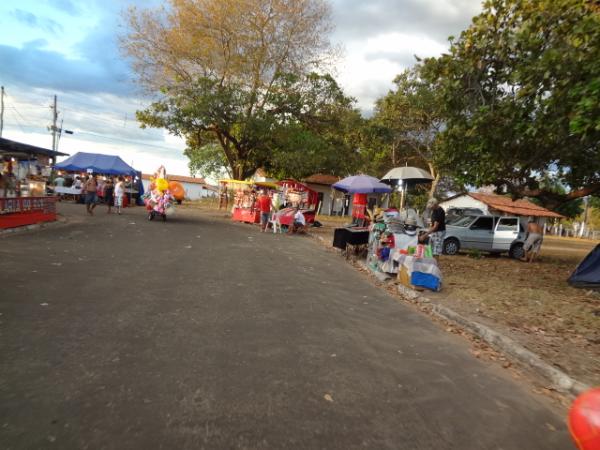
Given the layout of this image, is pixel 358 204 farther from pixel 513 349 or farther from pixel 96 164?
pixel 96 164

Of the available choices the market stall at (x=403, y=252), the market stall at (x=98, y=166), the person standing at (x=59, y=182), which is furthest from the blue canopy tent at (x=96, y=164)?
the market stall at (x=403, y=252)

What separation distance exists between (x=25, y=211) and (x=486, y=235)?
17114 mm

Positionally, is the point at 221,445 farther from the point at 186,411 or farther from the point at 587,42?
the point at 587,42

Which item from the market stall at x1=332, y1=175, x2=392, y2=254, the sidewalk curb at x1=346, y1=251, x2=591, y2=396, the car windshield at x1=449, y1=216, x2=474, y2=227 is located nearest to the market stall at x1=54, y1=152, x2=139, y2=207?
the market stall at x1=332, y1=175, x2=392, y2=254

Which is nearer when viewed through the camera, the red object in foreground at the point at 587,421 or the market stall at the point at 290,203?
the red object in foreground at the point at 587,421

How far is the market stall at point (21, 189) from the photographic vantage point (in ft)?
38.6

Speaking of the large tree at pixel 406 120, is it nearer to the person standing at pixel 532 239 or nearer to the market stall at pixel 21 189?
the person standing at pixel 532 239

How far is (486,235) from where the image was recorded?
17.1 meters

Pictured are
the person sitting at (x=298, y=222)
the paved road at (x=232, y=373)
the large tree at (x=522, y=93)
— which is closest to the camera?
the paved road at (x=232, y=373)

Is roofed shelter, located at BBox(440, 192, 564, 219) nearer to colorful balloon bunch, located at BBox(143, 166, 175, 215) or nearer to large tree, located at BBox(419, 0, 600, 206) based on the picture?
large tree, located at BBox(419, 0, 600, 206)

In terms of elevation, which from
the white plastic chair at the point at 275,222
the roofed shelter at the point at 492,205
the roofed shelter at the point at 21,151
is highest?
the roofed shelter at the point at 492,205

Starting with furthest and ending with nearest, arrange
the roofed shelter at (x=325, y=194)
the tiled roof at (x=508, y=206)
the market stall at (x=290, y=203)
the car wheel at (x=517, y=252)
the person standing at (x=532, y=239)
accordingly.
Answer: the roofed shelter at (x=325, y=194) → the tiled roof at (x=508, y=206) → the market stall at (x=290, y=203) → the car wheel at (x=517, y=252) → the person standing at (x=532, y=239)

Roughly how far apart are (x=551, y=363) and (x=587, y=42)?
6.28 m

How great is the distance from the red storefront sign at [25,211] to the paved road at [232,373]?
5335mm
